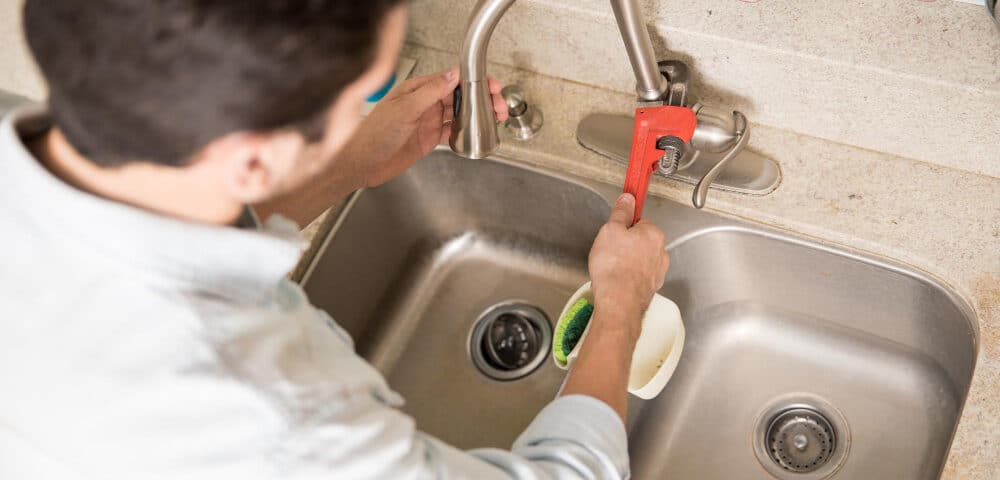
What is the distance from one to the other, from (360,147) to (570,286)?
38cm

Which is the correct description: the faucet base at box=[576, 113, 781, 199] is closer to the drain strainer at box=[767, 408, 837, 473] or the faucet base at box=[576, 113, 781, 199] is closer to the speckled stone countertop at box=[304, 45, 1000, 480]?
the speckled stone countertop at box=[304, 45, 1000, 480]

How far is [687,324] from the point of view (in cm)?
96

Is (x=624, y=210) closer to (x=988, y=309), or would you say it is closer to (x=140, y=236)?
(x=988, y=309)

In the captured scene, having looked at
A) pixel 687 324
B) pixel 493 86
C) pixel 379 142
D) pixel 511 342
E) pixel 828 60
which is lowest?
pixel 511 342

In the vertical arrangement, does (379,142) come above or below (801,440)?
above

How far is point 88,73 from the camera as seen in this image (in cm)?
43

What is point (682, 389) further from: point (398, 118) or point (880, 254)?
point (398, 118)

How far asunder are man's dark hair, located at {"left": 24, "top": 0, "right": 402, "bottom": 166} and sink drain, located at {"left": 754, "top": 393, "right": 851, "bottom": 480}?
688 mm

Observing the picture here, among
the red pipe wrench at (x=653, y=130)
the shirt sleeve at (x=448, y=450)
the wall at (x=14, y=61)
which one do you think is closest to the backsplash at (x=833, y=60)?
the red pipe wrench at (x=653, y=130)

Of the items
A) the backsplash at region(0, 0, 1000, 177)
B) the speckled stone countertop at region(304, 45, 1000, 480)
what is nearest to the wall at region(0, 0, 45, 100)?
the backsplash at region(0, 0, 1000, 177)

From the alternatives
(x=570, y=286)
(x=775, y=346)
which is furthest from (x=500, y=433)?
(x=775, y=346)

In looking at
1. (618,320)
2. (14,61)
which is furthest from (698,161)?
(14,61)

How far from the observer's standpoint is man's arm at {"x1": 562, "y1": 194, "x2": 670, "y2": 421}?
705 mm

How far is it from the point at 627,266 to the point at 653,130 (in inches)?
6.1
